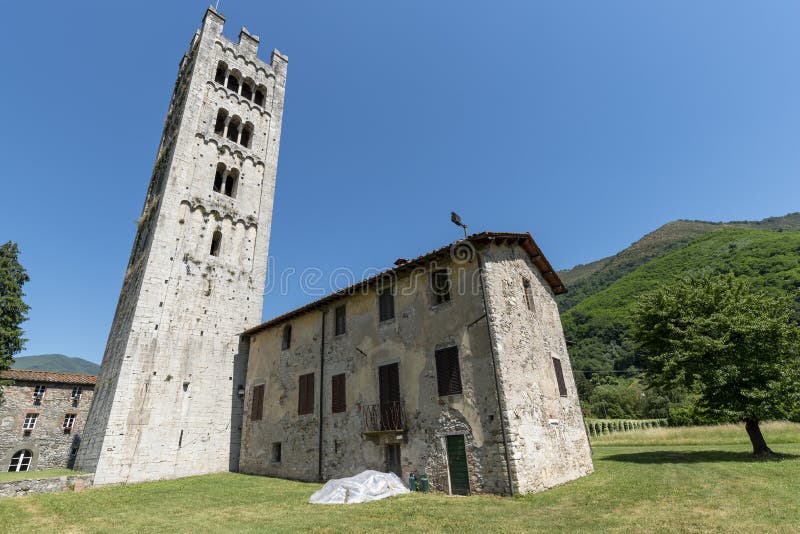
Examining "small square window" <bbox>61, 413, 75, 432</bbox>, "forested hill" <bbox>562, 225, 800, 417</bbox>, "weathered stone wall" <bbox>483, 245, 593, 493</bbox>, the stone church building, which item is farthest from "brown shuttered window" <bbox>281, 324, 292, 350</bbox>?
"forested hill" <bbox>562, 225, 800, 417</bbox>

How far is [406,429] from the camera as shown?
14.2 m

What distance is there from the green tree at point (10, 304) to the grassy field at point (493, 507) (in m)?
11.2

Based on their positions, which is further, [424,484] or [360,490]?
[424,484]

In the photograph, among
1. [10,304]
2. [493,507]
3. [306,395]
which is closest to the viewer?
[493,507]

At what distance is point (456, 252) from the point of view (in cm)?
1477

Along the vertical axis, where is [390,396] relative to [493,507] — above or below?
above

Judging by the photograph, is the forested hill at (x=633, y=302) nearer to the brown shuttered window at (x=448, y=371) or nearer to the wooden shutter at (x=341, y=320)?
the wooden shutter at (x=341, y=320)

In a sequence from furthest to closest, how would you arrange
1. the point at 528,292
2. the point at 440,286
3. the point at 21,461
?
the point at 21,461 → the point at 528,292 → the point at 440,286

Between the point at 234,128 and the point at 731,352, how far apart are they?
32.9 m

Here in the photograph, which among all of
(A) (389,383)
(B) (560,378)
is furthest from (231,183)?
(B) (560,378)

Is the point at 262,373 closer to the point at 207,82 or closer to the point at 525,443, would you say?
the point at 525,443

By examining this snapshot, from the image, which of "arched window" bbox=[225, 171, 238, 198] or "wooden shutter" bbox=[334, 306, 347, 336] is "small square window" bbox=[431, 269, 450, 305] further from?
"arched window" bbox=[225, 171, 238, 198]

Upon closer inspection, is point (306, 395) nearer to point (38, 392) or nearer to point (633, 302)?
point (38, 392)

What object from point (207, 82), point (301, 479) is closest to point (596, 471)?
point (301, 479)
